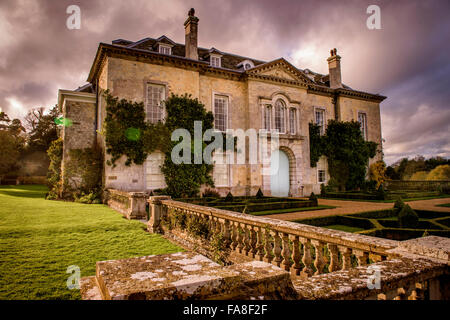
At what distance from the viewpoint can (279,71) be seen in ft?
61.1

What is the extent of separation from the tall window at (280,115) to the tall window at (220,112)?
3944 mm

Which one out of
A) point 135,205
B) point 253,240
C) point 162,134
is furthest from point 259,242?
point 162,134

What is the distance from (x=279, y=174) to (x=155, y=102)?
388 inches

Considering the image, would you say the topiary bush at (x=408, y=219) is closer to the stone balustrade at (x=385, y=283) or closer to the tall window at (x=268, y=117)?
the stone balustrade at (x=385, y=283)

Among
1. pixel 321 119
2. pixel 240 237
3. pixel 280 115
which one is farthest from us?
pixel 321 119

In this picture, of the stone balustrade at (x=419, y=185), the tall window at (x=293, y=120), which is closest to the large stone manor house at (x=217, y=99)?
the tall window at (x=293, y=120)

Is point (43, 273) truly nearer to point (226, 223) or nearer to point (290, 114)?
point (226, 223)

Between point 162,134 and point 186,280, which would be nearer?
point 186,280

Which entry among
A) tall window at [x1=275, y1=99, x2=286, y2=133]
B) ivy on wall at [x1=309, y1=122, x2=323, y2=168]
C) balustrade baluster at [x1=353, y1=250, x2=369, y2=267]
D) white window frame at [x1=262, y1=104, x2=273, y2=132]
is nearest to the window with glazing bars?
ivy on wall at [x1=309, y1=122, x2=323, y2=168]

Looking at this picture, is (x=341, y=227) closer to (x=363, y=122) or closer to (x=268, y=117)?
(x=268, y=117)

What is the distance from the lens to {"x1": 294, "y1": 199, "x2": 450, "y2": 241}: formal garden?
5.75 metres
